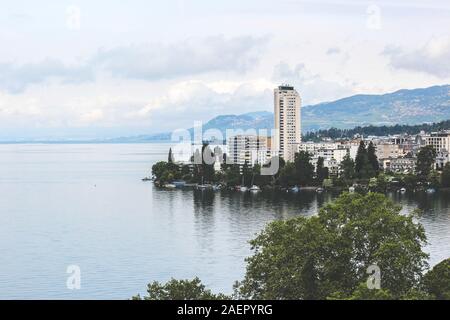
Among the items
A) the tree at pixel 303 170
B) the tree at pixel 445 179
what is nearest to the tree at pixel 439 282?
the tree at pixel 445 179

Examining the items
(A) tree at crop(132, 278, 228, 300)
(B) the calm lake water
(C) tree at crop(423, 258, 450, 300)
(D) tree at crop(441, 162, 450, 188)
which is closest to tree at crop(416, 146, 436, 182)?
(D) tree at crop(441, 162, 450, 188)

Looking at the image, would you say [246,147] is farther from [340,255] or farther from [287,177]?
[340,255]

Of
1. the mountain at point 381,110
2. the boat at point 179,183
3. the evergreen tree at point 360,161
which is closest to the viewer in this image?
the evergreen tree at point 360,161

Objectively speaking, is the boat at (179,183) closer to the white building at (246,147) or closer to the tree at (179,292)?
the white building at (246,147)

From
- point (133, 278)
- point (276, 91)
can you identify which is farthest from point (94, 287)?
point (276, 91)

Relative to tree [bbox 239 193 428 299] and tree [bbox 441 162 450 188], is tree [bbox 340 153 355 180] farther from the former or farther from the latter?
tree [bbox 239 193 428 299]

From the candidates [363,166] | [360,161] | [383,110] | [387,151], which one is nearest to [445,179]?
[363,166]

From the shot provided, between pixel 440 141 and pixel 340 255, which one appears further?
pixel 440 141

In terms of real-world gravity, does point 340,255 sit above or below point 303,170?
below
